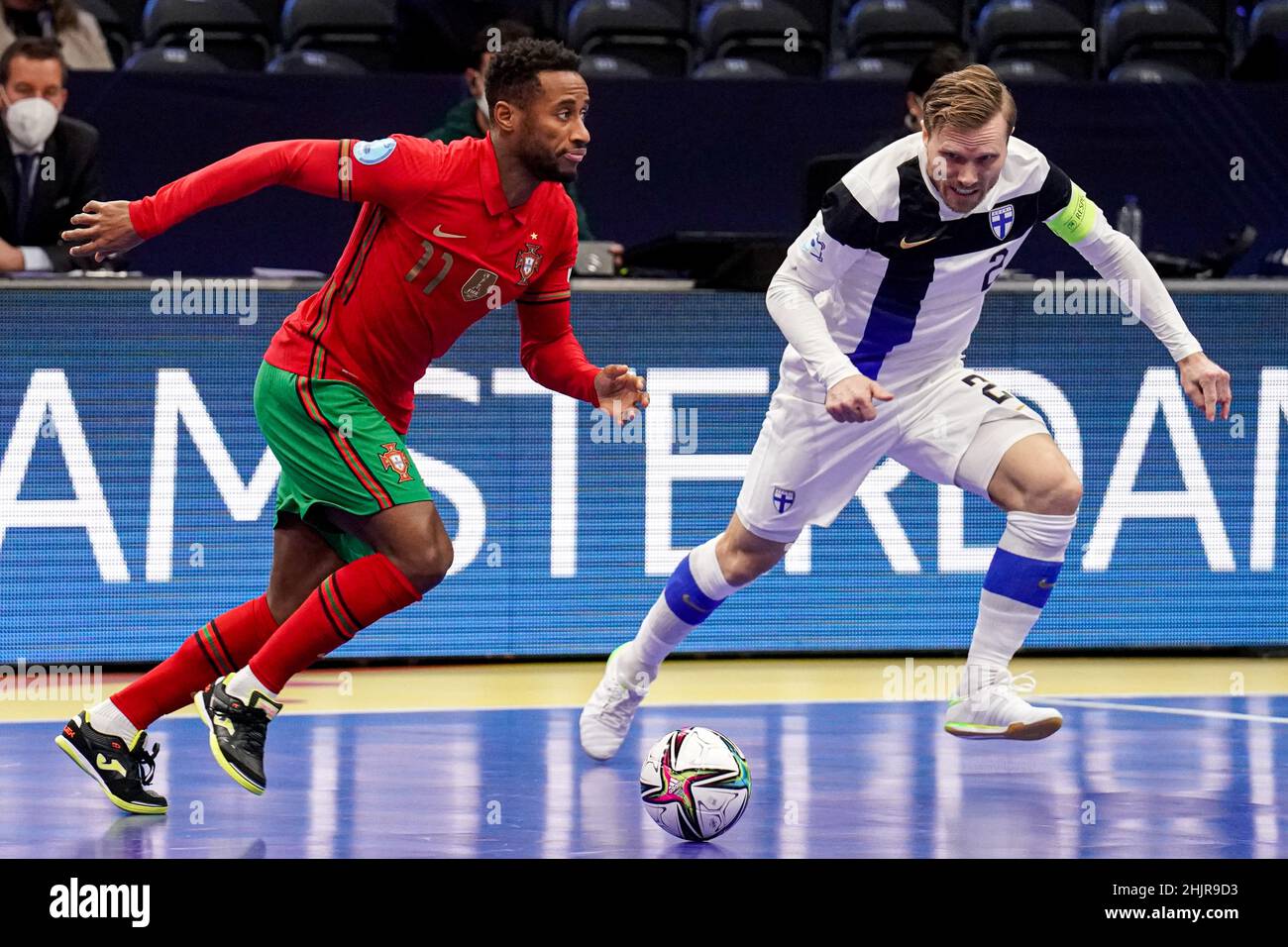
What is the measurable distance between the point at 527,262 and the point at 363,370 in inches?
21.5

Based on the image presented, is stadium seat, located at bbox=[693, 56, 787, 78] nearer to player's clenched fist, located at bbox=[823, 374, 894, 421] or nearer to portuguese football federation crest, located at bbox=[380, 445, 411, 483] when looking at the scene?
player's clenched fist, located at bbox=[823, 374, 894, 421]

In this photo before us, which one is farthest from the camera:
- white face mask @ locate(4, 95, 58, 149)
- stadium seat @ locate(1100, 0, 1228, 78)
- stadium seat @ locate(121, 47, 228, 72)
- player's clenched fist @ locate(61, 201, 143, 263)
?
stadium seat @ locate(1100, 0, 1228, 78)

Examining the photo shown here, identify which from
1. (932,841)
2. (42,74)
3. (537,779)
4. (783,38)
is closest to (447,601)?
(537,779)

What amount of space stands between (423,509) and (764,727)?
2.03 m

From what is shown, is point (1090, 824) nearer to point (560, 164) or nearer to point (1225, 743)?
point (1225, 743)

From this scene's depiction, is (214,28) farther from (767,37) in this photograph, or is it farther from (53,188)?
(767,37)

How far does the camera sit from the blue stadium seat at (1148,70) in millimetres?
10828

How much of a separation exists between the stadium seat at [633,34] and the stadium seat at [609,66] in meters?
0.09

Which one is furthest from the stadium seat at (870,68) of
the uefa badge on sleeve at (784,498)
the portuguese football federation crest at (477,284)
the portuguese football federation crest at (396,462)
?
the portuguese football federation crest at (396,462)

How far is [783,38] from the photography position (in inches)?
436

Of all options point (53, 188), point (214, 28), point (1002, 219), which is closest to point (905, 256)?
point (1002, 219)

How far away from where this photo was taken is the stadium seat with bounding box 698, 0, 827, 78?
36.3ft

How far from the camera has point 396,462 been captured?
494 centimetres

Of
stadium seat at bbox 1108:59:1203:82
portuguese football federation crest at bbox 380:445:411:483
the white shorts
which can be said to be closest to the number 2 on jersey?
the white shorts
